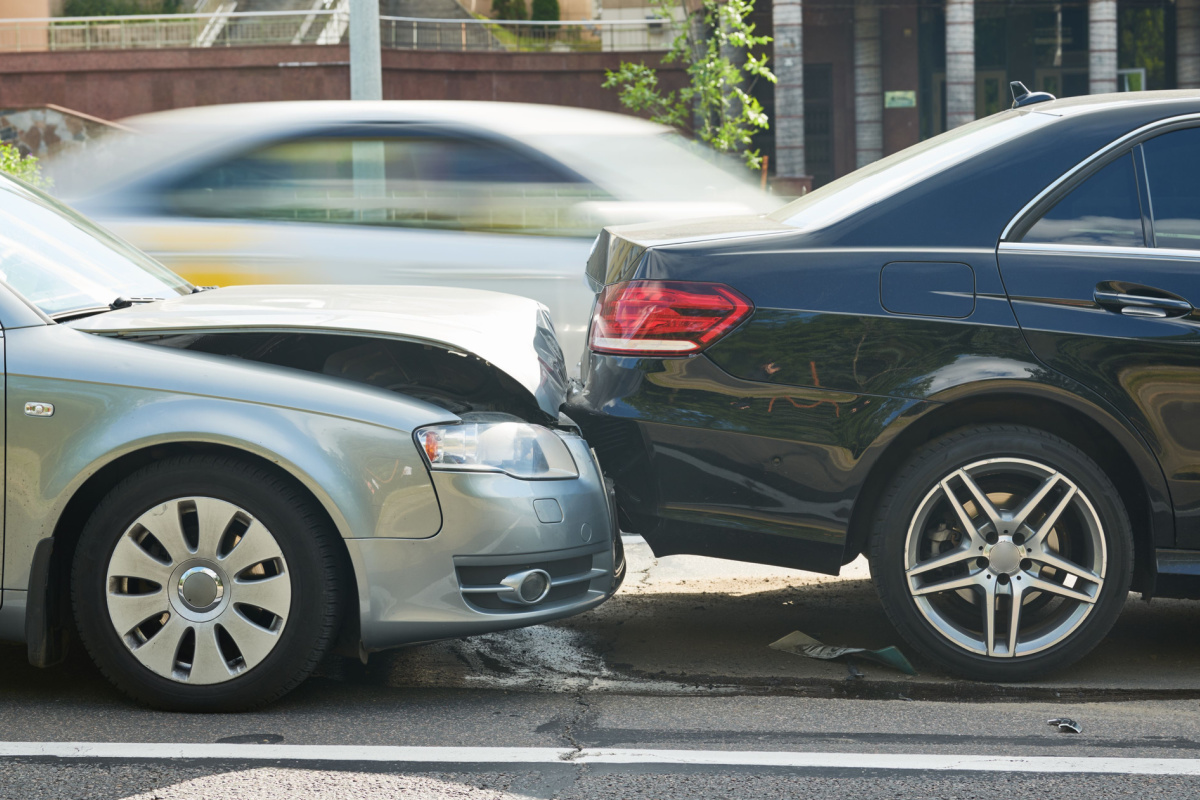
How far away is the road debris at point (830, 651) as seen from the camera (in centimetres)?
406

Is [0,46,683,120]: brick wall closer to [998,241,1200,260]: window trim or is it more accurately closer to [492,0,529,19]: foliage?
[492,0,529,19]: foliage

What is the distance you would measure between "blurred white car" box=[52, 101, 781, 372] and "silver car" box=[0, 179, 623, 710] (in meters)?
3.88

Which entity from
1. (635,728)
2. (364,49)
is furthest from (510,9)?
(635,728)

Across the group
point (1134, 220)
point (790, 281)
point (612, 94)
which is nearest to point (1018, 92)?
point (1134, 220)

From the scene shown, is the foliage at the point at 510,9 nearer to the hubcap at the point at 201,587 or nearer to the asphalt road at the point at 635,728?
the asphalt road at the point at 635,728

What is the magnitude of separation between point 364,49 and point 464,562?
8.10 m

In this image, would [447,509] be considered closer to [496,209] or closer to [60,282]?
[60,282]

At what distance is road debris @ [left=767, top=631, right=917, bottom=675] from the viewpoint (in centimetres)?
406

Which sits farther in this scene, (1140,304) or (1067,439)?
(1067,439)

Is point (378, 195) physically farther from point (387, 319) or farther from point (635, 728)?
point (635, 728)

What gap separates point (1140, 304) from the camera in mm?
3770

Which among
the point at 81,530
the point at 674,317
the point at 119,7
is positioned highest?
the point at 119,7

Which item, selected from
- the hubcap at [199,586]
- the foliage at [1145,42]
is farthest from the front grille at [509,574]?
the foliage at [1145,42]

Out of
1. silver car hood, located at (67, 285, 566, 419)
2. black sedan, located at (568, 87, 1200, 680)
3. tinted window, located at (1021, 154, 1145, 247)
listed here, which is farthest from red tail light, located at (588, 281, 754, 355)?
tinted window, located at (1021, 154, 1145, 247)
